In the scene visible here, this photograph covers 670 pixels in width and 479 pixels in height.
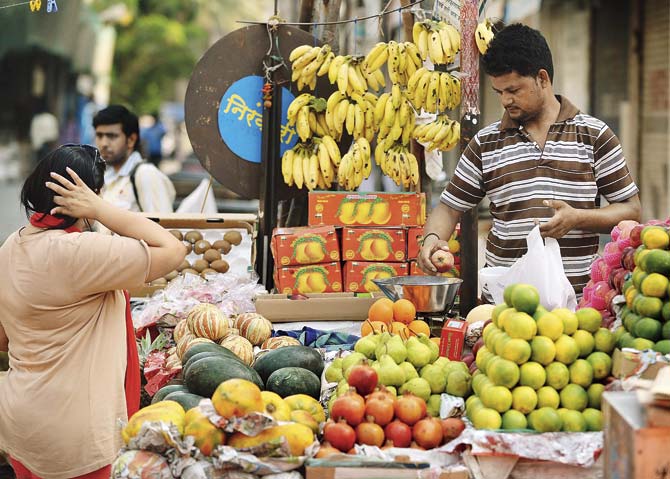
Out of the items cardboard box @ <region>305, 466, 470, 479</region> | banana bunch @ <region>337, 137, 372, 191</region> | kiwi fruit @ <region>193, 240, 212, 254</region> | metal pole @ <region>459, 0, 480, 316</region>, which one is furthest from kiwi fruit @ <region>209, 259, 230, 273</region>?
A: cardboard box @ <region>305, 466, 470, 479</region>

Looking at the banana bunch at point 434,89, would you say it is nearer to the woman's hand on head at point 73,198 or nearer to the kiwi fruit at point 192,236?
the kiwi fruit at point 192,236

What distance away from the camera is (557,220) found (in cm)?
399

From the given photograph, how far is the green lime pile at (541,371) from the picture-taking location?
9.67 feet

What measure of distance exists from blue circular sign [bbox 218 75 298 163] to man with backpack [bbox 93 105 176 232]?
107 centimetres

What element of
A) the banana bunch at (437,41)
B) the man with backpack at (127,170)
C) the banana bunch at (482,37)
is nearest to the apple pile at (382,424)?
the banana bunch at (482,37)

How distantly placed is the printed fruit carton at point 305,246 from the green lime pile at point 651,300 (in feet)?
8.56

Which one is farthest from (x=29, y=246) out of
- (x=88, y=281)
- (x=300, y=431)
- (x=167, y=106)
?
(x=167, y=106)

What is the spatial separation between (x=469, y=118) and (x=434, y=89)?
626mm

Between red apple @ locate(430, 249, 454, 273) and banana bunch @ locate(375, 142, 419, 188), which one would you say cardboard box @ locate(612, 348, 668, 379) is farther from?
banana bunch @ locate(375, 142, 419, 188)

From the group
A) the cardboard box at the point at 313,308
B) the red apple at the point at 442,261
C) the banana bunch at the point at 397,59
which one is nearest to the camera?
the red apple at the point at 442,261

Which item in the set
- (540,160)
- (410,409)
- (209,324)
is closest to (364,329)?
(209,324)

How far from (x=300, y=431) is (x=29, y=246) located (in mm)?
1270

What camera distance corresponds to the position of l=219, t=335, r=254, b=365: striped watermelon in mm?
4422

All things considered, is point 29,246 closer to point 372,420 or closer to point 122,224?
point 122,224
